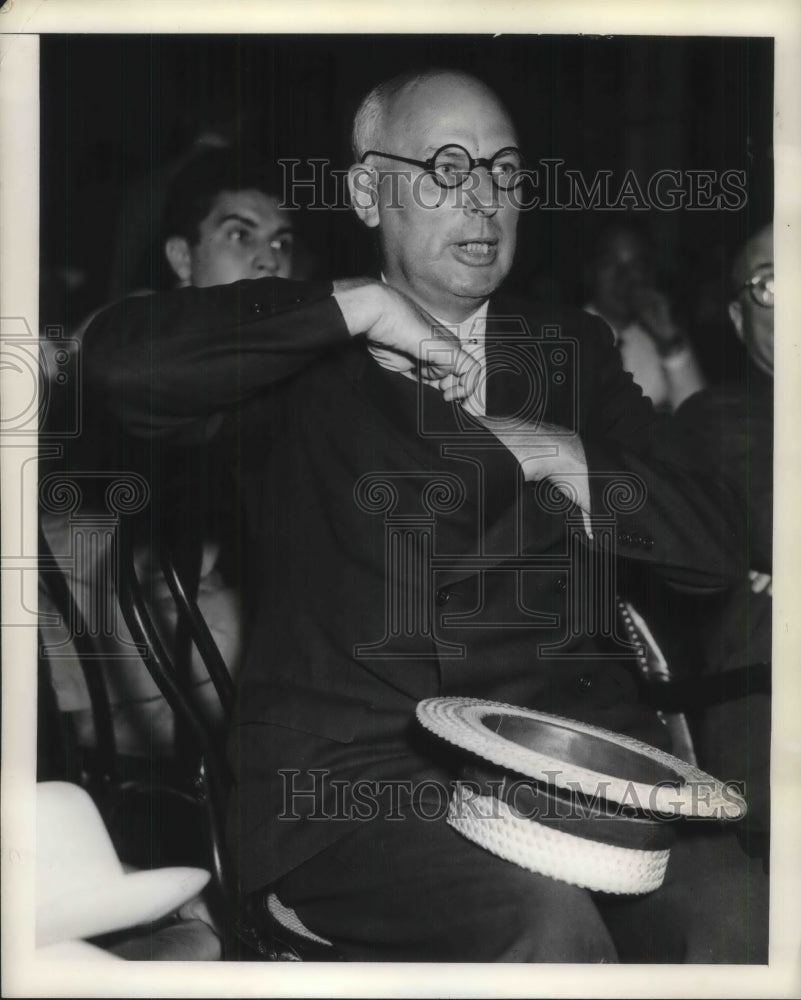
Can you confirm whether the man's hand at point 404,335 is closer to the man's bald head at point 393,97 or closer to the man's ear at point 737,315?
the man's bald head at point 393,97

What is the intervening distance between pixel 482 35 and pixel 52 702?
1343mm

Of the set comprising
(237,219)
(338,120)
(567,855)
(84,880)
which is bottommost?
(84,880)

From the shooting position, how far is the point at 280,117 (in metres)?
1.92

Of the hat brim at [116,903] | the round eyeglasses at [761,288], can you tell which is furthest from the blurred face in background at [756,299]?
the hat brim at [116,903]

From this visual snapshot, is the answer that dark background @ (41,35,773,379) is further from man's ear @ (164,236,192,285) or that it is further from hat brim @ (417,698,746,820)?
hat brim @ (417,698,746,820)

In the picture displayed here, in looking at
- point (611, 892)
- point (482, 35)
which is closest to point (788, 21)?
point (482, 35)

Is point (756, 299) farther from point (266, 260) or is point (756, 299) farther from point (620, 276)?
point (266, 260)

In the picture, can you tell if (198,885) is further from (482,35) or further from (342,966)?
(482,35)

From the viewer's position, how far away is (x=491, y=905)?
1.73 m

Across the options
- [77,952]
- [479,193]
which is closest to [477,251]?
[479,193]

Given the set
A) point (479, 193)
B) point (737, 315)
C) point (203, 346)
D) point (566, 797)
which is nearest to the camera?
point (566, 797)

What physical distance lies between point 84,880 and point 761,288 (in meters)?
1.53

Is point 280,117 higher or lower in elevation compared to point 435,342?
higher

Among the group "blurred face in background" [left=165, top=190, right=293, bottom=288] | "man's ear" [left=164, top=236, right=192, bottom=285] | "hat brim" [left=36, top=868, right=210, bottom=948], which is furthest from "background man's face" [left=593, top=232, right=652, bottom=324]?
"hat brim" [left=36, top=868, right=210, bottom=948]
